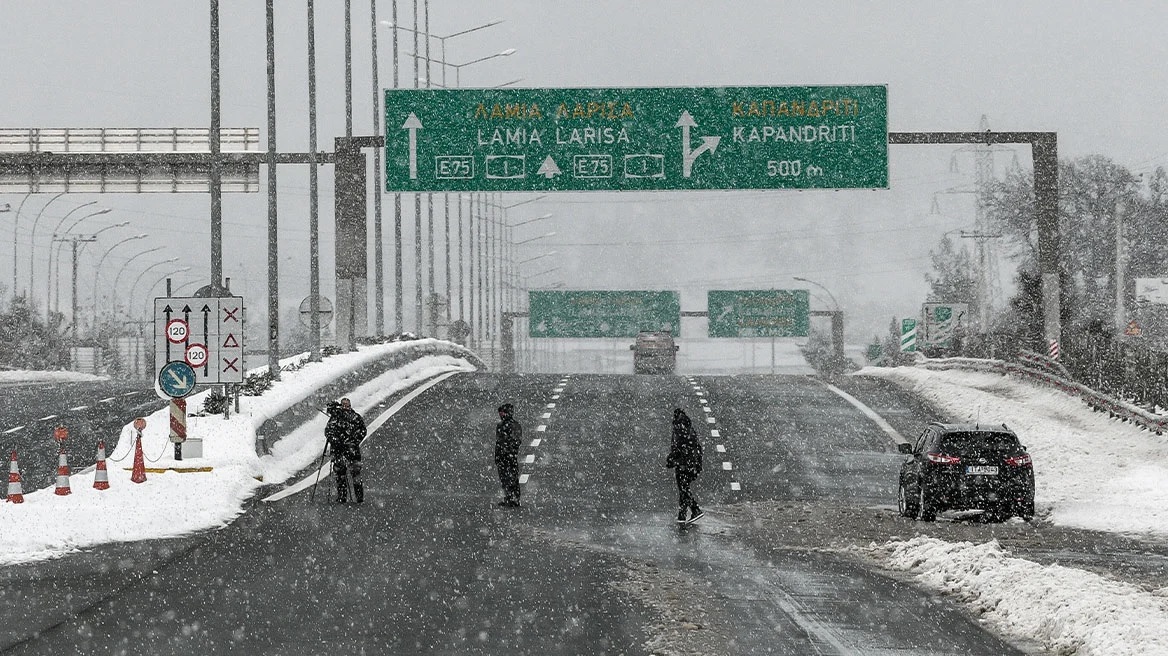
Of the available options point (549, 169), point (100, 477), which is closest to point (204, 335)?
point (100, 477)

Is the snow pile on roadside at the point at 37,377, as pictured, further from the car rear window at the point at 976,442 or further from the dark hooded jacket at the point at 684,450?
the car rear window at the point at 976,442

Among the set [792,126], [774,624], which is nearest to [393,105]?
[792,126]

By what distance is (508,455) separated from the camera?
22.5 metres

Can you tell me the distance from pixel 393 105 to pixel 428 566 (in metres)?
25.2

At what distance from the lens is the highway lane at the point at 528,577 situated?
11.7 m

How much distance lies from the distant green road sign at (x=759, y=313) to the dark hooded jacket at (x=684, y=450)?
7791 centimetres

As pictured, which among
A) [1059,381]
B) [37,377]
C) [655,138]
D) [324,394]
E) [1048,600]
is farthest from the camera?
[37,377]

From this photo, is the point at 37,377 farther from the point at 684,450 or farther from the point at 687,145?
the point at 684,450

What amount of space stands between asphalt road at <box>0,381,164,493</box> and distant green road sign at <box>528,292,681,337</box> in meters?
52.8

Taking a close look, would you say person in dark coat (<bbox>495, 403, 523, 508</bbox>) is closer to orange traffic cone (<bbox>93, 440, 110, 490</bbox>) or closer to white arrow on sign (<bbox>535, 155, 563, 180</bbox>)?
orange traffic cone (<bbox>93, 440, 110, 490</bbox>)

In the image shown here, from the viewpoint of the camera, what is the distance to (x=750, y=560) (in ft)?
55.5

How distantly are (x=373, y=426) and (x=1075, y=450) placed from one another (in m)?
13.7

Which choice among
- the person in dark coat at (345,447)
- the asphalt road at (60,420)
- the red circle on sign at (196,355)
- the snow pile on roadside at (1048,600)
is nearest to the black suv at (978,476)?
the snow pile on roadside at (1048,600)

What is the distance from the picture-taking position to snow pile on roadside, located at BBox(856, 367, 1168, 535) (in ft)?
73.3
